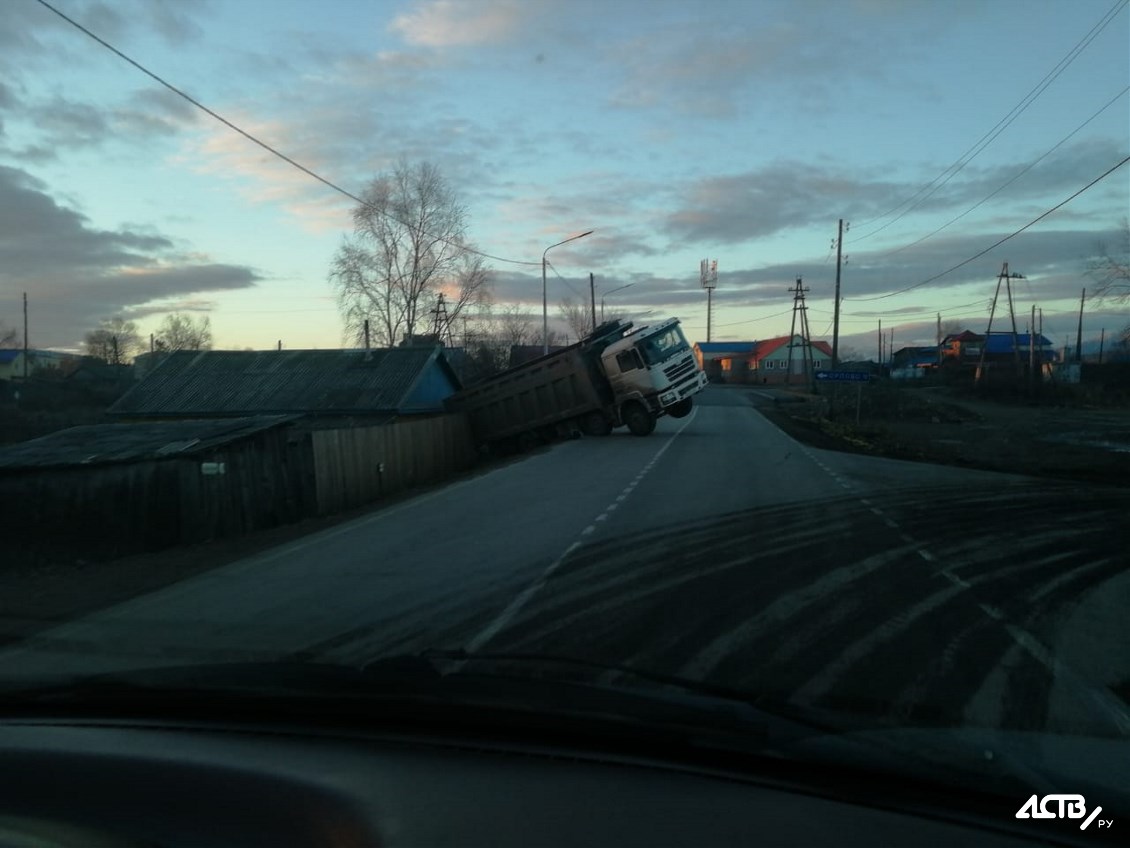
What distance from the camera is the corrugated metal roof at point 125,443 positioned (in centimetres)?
1581

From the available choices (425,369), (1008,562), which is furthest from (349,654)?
(425,369)

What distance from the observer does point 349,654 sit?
23.0 feet

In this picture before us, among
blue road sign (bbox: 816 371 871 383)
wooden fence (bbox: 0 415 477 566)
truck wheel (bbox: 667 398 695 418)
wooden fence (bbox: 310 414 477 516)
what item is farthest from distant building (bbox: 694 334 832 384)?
wooden fence (bbox: 0 415 477 566)

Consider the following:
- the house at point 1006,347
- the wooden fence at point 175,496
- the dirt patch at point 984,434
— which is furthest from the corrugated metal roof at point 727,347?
the wooden fence at point 175,496

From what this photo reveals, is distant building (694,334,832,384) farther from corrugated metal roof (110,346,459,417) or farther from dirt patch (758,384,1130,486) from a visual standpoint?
corrugated metal roof (110,346,459,417)

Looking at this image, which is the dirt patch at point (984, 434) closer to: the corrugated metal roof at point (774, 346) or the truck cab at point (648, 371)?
the truck cab at point (648, 371)

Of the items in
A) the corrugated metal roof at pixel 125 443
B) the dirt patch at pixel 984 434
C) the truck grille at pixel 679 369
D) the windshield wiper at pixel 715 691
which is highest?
the truck grille at pixel 679 369

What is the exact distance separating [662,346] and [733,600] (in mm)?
24928

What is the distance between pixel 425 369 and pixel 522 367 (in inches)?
281

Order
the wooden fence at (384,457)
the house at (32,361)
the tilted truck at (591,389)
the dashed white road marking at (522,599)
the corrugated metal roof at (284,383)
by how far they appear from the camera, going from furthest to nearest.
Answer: the house at (32,361)
the corrugated metal roof at (284,383)
the tilted truck at (591,389)
the wooden fence at (384,457)
the dashed white road marking at (522,599)

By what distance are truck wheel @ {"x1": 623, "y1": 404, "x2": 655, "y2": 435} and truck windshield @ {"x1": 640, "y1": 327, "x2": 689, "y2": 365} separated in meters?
1.76

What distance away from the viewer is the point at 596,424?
111ft

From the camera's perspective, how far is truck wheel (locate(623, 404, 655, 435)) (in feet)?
110

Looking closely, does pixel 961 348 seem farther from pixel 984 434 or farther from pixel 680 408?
pixel 680 408
